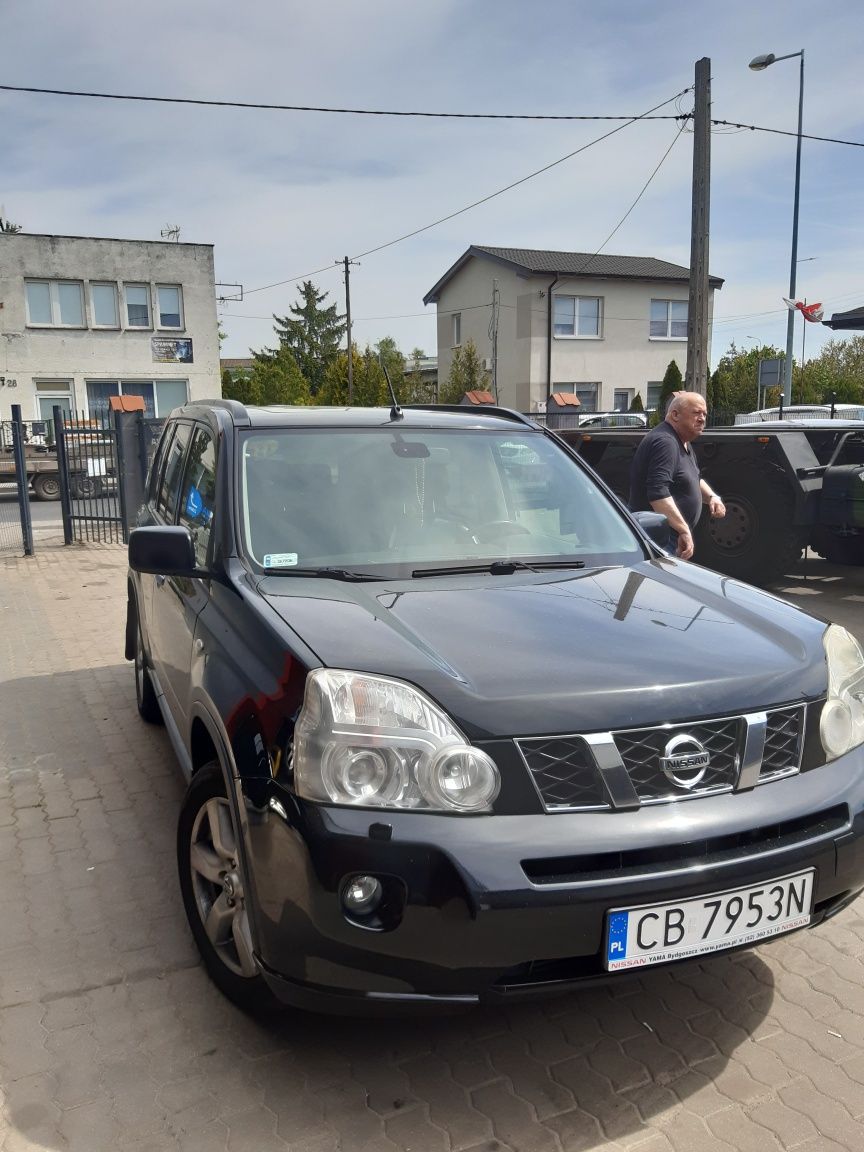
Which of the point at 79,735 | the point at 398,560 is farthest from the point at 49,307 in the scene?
the point at 398,560

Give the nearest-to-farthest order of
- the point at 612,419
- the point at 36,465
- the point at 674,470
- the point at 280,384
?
the point at 674,470
the point at 36,465
the point at 612,419
the point at 280,384

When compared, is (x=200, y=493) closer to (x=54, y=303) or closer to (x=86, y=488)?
(x=86, y=488)

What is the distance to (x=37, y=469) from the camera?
21.2m

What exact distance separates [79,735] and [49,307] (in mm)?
30708

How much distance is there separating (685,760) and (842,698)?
0.64 meters

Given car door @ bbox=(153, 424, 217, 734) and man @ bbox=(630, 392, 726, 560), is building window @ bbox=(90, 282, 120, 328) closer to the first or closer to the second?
man @ bbox=(630, 392, 726, 560)

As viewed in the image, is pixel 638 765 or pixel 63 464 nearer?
pixel 638 765

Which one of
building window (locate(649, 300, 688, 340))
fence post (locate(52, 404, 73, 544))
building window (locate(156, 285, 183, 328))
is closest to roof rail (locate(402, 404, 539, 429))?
fence post (locate(52, 404, 73, 544))

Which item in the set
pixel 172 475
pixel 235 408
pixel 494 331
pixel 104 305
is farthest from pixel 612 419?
pixel 235 408

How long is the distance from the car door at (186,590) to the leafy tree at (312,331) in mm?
72993

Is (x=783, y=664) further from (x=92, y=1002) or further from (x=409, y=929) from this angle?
(x=92, y=1002)

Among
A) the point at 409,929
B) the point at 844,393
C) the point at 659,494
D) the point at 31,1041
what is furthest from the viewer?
the point at 844,393

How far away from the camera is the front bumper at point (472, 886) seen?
6.83 ft

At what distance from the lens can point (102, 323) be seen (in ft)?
108
